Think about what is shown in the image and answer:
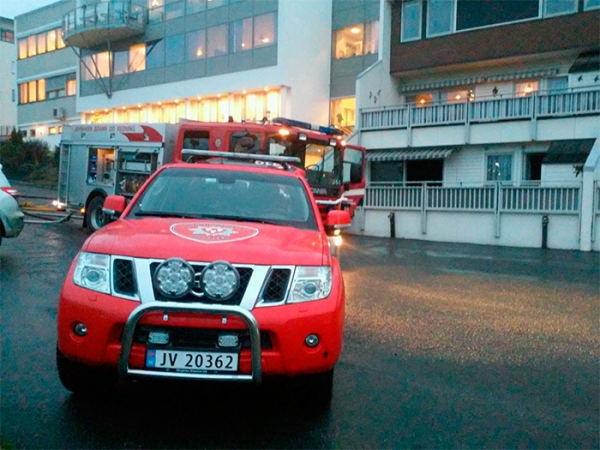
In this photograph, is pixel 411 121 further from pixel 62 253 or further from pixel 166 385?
pixel 166 385

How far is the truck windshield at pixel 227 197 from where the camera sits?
514 centimetres

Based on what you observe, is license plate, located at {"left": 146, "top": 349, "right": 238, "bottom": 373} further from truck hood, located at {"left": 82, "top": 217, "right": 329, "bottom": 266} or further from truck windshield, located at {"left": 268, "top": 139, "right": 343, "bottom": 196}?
truck windshield, located at {"left": 268, "top": 139, "right": 343, "bottom": 196}

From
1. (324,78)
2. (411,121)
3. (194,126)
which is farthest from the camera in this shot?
(324,78)

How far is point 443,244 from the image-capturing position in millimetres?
18156

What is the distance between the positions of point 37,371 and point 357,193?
13.2m

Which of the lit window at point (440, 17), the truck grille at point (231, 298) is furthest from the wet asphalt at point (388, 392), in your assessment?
the lit window at point (440, 17)

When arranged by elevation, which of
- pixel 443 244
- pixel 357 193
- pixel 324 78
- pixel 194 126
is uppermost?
pixel 324 78

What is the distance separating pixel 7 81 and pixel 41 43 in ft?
48.7

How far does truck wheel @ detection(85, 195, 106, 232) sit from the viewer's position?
1652 centimetres

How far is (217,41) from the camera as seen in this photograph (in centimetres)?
3175

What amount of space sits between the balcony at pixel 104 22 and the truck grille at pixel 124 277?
3367 cm

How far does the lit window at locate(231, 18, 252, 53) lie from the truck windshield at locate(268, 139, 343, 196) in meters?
16.2

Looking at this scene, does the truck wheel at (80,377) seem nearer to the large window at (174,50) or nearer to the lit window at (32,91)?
the large window at (174,50)

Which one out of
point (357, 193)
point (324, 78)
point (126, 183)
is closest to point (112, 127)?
point (126, 183)
